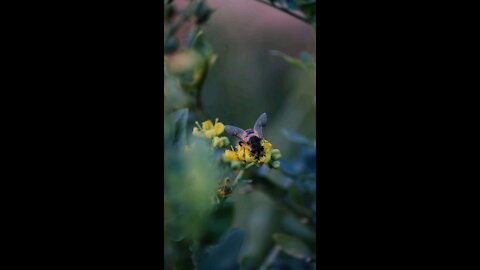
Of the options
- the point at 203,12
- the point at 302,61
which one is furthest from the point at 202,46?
the point at 302,61

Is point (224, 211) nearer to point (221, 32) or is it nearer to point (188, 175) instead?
point (188, 175)

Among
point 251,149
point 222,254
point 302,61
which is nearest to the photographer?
point 251,149

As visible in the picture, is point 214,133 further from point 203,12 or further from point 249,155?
point 203,12

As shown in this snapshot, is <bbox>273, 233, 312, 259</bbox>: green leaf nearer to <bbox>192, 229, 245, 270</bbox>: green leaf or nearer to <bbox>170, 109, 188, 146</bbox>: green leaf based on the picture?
<bbox>192, 229, 245, 270</bbox>: green leaf

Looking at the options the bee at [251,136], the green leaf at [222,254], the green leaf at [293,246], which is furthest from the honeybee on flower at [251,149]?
the green leaf at [293,246]
